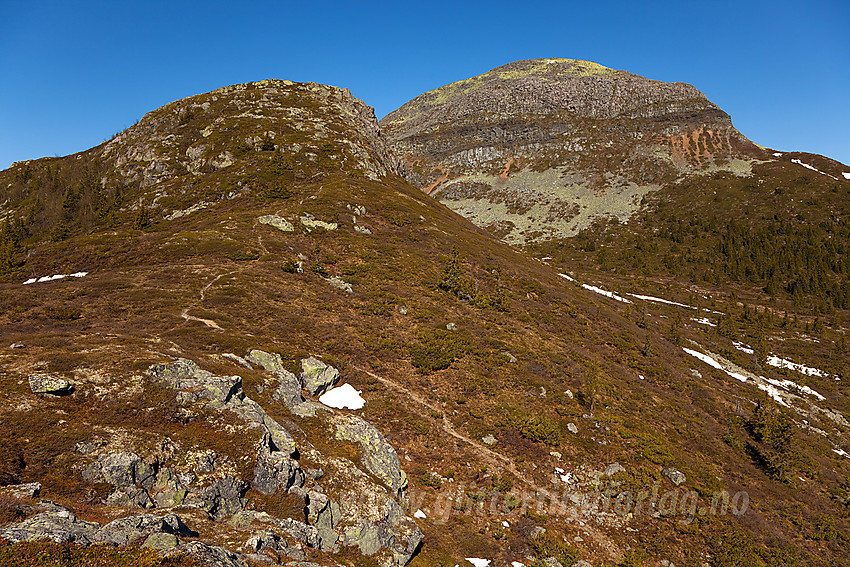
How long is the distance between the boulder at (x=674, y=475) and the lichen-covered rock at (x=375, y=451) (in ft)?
63.0

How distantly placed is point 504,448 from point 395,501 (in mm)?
10346

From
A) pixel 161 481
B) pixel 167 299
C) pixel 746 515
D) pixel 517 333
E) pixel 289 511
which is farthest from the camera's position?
pixel 517 333

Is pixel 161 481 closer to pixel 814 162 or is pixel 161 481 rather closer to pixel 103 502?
pixel 103 502

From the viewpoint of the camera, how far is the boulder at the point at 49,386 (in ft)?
53.4

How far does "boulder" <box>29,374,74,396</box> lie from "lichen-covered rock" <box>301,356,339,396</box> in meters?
13.3

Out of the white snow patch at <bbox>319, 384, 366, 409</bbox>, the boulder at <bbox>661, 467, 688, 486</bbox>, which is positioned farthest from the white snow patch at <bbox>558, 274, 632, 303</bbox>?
the white snow patch at <bbox>319, 384, 366, 409</bbox>

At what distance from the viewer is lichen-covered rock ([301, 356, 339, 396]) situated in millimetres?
28023

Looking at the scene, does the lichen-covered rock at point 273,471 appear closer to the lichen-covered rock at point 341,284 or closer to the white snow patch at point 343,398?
the white snow patch at point 343,398

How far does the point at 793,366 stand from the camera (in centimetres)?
6284

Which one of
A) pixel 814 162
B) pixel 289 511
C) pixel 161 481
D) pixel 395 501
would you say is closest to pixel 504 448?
pixel 395 501

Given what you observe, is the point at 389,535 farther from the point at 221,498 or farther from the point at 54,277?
the point at 54,277

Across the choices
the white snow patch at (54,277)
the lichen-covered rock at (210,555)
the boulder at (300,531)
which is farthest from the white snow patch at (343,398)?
the white snow patch at (54,277)

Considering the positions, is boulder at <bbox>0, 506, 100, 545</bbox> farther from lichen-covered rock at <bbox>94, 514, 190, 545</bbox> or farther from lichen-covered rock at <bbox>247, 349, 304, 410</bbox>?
lichen-covered rock at <bbox>247, 349, 304, 410</bbox>

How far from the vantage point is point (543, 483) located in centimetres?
2572
